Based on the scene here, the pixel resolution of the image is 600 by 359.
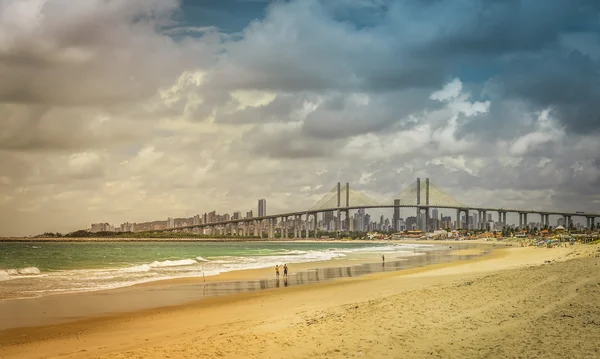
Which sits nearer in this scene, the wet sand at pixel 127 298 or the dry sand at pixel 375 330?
the dry sand at pixel 375 330

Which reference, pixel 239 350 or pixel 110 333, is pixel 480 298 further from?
pixel 110 333

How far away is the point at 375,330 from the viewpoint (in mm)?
8453

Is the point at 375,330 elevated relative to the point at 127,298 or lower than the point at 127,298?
elevated

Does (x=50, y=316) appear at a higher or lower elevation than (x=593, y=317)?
lower

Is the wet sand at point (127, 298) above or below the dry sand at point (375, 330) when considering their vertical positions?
below

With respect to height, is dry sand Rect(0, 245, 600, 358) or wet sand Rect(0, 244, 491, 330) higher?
dry sand Rect(0, 245, 600, 358)

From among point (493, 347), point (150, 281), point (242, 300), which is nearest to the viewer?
point (493, 347)

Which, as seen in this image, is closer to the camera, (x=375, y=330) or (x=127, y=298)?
(x=375, y=330)

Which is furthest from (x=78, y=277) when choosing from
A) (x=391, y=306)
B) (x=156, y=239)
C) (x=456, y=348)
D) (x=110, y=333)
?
(x=156, y=239)

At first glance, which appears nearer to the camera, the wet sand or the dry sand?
the dry sand

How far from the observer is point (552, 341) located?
7.26m

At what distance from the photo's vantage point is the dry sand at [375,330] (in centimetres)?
733

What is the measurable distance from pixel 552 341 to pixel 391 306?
3772 millimetres

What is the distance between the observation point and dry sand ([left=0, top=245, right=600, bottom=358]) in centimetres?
733
